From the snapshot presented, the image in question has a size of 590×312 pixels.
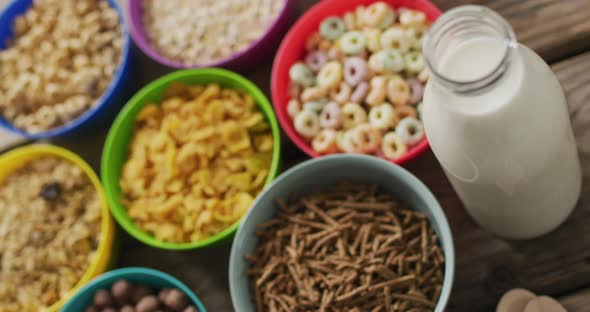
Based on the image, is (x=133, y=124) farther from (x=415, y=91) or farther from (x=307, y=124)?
(x=415, y=91)

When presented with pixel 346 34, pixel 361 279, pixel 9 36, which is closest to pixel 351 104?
pixel 346 34

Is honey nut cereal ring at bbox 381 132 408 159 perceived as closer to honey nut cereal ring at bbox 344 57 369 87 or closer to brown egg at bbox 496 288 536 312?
honey nut cereal ring at bbox 344 57 369 87

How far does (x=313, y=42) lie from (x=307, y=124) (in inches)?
5.3

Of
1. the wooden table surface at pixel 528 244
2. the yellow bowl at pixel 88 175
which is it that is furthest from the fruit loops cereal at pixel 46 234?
the wooden table surface at pixel 528 244

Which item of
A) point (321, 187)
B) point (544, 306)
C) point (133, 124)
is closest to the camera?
point (544, 306)

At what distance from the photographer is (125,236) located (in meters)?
1.07

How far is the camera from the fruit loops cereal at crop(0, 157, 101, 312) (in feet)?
3.27

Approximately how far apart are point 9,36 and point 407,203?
70 cm

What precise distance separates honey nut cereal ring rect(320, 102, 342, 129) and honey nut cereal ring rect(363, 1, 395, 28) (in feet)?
0.43

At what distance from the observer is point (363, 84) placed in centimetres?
99

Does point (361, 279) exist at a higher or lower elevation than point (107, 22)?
lower

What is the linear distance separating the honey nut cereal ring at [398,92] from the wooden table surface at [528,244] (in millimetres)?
80

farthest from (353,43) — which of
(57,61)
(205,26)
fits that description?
(57,61)

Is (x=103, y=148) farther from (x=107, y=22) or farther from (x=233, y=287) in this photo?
(x=233, y=287)
